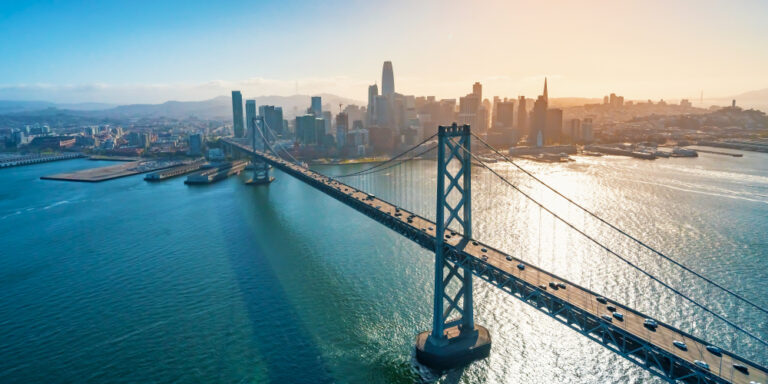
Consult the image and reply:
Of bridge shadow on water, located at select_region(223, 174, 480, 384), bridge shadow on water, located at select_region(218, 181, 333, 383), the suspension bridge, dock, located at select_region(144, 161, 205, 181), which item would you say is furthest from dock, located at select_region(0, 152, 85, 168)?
the suspension bridge

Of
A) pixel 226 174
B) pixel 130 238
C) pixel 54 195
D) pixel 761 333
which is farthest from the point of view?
pixel 226 174

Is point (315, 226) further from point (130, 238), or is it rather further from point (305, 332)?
point (305, 332)

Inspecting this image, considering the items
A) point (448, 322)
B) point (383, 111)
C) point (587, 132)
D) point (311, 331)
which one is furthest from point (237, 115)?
point (448, 322)

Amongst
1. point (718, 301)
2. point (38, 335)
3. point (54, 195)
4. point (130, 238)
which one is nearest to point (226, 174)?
point (54, 195)

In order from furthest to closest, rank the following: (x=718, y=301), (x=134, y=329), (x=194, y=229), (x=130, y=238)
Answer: (x=194, y=229)
(x=130, y=238)
(x=718, y=301)
(x=134, y=329)

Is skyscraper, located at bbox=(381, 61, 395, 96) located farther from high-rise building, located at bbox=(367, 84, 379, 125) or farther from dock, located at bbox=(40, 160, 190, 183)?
dock, located at bbox=(40, 160, 190, 183)
